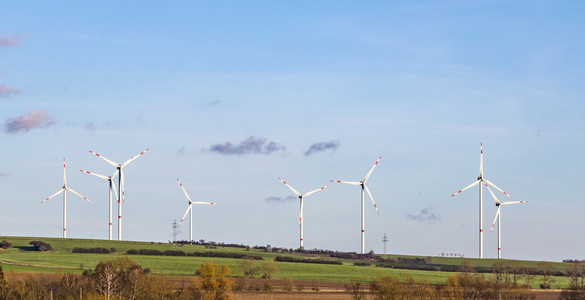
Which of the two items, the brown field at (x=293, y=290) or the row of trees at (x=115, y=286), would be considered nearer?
the row of trees at (x=115, y=286)

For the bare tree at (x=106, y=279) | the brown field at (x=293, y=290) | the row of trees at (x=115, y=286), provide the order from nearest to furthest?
the row of trees at (x=115, y=286), the bare tree at (x=106, y=279), the brown field at (x=293, y=290)

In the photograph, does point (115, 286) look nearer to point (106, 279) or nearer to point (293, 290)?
point (106, 279)

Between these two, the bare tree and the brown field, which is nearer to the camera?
the bare tree

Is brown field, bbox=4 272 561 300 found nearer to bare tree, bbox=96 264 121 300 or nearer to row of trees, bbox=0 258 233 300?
row of trees, bbox=0 258 233 300

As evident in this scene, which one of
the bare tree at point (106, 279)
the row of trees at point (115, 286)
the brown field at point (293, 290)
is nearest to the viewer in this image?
the row of trees at point (115, 286)

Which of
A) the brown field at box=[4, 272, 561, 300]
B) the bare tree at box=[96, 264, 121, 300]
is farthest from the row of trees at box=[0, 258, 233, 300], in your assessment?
the brown field at box=[4, 272, 561, 300]

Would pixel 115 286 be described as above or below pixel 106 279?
below

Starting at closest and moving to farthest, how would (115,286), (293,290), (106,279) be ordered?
1. (115,286)
2. (106,279)
3. (293,290)

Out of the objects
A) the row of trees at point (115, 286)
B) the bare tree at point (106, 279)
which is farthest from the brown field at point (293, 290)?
the bare tree at point (106, 279)

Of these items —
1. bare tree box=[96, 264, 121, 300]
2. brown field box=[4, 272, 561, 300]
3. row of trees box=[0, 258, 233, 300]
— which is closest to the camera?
row of trees box=[0, 258, 233, 300]

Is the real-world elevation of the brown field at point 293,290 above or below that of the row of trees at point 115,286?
below

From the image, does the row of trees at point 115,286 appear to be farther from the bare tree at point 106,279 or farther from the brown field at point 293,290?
the brown field at point 293,290

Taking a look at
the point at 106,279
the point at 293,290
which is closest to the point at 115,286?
the point at 106,279

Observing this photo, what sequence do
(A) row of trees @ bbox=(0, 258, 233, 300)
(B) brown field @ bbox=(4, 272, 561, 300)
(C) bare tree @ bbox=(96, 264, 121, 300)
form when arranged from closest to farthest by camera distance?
1. (A) row of trees @ bbox=(0, 258, 233, 300)
2. (C) bare tree @ bbox=(96, 264, 121, 300)
3. (B) brown field @ bbox=(4, 272, 561, 300)
